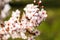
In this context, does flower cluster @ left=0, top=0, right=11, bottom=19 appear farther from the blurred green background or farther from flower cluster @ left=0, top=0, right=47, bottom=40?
the blurred green background

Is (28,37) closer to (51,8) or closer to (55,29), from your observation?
(55,29)

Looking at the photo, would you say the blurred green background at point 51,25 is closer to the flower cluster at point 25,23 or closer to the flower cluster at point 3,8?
the flower cluster at point 3,8

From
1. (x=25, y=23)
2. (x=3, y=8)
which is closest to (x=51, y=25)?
(x=3, y=8)

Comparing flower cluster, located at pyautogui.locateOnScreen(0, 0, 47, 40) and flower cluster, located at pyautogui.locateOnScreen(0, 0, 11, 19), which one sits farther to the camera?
flower cluster, located at pyautogui.locateOnScreen(0, 0, 11, 19)

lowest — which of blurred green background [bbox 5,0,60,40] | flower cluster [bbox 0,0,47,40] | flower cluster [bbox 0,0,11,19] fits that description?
flower cluster [bbox 0,0,47,40]

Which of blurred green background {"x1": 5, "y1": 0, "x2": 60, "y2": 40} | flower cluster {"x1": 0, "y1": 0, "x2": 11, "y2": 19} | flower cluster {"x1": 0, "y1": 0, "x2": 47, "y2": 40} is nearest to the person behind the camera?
flower cluster {"x1": 0, "y1": 0, "x2": 47, "y2": 40}

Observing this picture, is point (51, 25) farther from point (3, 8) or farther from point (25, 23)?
point (25, 23)

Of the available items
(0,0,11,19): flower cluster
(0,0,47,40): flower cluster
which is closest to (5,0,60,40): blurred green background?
(0,0,11,19): flower cluster

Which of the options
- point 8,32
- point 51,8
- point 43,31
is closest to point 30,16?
point 8,32
